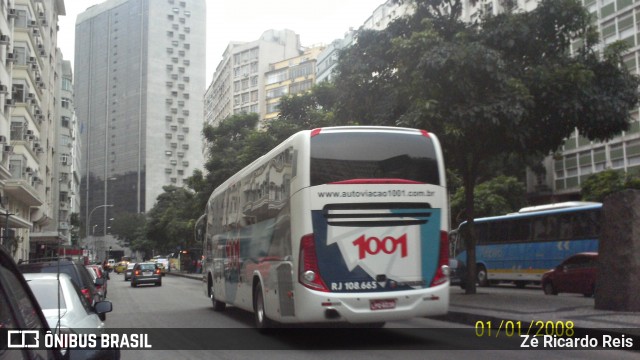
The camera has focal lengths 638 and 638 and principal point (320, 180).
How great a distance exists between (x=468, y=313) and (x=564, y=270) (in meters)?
10.7

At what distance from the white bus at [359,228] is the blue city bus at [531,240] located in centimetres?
1391

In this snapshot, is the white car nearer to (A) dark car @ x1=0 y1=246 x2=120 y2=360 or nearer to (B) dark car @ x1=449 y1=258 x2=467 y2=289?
(A) dark car @ x1=0 y1=246 x2=120 y2=360

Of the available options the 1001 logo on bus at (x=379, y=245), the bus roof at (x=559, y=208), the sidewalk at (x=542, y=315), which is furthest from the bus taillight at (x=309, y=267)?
the bus roof at (x=559, y=208)

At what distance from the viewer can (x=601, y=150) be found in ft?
145

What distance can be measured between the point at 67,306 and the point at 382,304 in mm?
5018

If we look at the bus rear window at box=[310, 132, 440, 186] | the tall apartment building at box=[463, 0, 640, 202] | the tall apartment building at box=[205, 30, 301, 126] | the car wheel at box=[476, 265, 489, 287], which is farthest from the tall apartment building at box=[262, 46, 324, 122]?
the bus rear window at box=[310, 132, 440, 186]

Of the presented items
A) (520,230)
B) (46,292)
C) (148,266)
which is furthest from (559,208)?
(46,292)

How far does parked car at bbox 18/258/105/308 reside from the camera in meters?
8.54

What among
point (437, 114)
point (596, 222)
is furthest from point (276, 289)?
point (596, 222)

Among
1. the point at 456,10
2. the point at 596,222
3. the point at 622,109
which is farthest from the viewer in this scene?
the point at 596,222

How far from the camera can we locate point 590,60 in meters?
18.4

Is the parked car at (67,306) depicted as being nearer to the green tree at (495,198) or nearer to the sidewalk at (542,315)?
the sidewalk at (542,315)

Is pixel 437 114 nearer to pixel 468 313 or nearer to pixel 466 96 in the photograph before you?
pixel 466 96

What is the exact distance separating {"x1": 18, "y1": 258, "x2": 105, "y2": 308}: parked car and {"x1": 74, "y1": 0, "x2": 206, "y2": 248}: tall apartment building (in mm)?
120824
